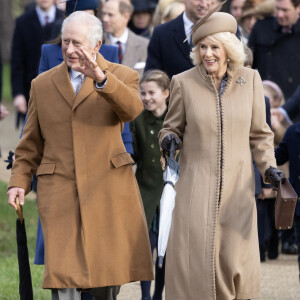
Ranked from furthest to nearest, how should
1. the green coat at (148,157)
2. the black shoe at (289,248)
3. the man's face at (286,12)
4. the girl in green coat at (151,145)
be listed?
the man's face at (286,12) < the black shoe at (289,248) < the green coat at (148,157) < the girl in green coat at (151,145)

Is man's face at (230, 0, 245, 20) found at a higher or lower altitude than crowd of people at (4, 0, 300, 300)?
higher

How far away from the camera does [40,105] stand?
21.6 ft

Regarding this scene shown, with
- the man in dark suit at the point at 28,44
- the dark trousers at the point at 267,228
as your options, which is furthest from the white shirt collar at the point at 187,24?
the man in dark suit at the point at 28,44

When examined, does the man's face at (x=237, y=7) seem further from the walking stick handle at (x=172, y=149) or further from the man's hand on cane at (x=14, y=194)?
the man's hand on cane at (x=14, y=194)

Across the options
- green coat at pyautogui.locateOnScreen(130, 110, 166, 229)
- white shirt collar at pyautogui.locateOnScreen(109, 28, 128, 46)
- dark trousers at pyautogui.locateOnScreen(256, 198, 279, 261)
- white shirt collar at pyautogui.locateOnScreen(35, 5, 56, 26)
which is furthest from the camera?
white shirt collar at pyautogui.locateOnScreen(35, 5, 56, 26)

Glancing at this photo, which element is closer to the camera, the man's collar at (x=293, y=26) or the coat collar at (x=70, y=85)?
the coat collar at (x=70, y=85)

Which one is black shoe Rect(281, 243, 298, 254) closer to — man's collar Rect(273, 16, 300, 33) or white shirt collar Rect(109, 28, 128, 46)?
man's collar Rect(273, 16, 300, 33)

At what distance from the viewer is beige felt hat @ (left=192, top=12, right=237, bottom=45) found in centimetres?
668

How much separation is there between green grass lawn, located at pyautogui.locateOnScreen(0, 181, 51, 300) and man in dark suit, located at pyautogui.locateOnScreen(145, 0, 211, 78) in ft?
6.08

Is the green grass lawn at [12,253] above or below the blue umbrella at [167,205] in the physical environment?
below

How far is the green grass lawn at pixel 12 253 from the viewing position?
8.52 metres

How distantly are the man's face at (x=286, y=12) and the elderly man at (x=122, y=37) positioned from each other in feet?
5.07

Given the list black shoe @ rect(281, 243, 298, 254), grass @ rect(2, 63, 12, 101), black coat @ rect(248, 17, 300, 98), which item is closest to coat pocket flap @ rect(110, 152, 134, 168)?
black shoe @ rect(281, 243, 298, 254)

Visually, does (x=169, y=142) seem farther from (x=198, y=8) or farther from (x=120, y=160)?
(x=198, y=8)
